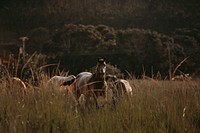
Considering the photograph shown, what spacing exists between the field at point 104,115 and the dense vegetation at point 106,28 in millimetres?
20960

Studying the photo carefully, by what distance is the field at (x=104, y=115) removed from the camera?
3.79 metres

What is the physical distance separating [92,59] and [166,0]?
1191 cm

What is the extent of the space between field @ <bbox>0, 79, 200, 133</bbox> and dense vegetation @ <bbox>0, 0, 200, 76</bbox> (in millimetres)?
20960

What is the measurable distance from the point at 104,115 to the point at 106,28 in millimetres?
31778

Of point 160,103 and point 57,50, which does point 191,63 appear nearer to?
point 57,50

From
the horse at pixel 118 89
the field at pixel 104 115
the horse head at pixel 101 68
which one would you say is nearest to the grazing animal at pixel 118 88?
the horse at pixel 118 89

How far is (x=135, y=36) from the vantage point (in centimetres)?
3119

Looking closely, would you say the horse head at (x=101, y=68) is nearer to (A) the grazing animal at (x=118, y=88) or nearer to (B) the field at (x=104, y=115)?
(A) the grazing animal at (x=118, y=88)

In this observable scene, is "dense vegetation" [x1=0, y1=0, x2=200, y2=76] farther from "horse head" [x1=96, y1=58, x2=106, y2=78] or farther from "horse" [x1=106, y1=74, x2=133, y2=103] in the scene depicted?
"horse" [x1=106, y1=74, x2=133, y2=103]

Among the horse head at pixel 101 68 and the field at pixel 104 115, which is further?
the horse head at pixel 101 68

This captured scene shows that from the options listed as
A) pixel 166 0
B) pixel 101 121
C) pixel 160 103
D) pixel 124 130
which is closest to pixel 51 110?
pixel 101 121

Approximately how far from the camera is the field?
379cm

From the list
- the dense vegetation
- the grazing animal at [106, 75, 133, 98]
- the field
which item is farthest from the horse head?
the dense vegetation

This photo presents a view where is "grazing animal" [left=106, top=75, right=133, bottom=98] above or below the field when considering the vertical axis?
below
